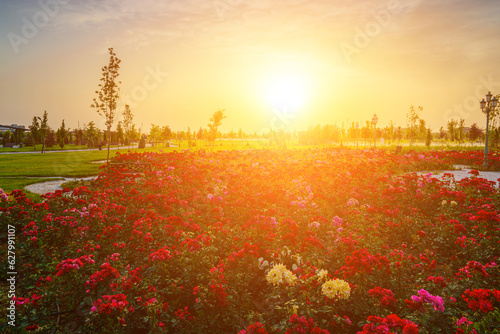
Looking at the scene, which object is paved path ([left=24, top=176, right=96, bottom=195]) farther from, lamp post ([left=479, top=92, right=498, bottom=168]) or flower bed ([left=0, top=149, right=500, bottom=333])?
lamp post ([left=479, top=92, right=498, bottom=168])

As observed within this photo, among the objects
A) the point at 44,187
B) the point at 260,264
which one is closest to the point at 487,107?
the point at 260,264

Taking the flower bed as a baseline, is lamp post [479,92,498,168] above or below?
above

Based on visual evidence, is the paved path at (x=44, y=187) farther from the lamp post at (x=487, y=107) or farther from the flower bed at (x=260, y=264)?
the lamp post at (x=487, y=107)

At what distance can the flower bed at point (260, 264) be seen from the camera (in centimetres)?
367

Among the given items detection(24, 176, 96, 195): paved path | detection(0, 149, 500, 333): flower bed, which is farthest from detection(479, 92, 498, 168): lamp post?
detection(24, 176, 96, 195): paved path

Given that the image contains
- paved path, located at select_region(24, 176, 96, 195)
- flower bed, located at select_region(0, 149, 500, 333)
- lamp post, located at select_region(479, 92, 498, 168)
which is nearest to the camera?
flower bed, located at select_region(0, 149, 500, 333)

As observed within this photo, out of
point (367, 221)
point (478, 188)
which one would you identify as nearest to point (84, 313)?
point (367, 221)

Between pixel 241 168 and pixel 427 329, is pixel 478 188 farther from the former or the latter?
pixel 241 168

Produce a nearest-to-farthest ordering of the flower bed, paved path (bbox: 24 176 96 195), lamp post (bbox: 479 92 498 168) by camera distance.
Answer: the flower bed
paved path (bbox: 24 176 96 195)
lamp post (bbox: 479 92 498 168)

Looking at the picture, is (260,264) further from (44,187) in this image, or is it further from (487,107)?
(487,107)

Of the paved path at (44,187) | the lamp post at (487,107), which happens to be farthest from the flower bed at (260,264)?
the lamp post at (487,107)

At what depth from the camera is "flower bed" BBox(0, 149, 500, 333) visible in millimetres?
3666

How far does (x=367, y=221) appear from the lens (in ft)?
21.6

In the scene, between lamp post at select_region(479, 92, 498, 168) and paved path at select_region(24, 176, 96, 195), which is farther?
lamp post at select_region(479, 92, 498, 168)
